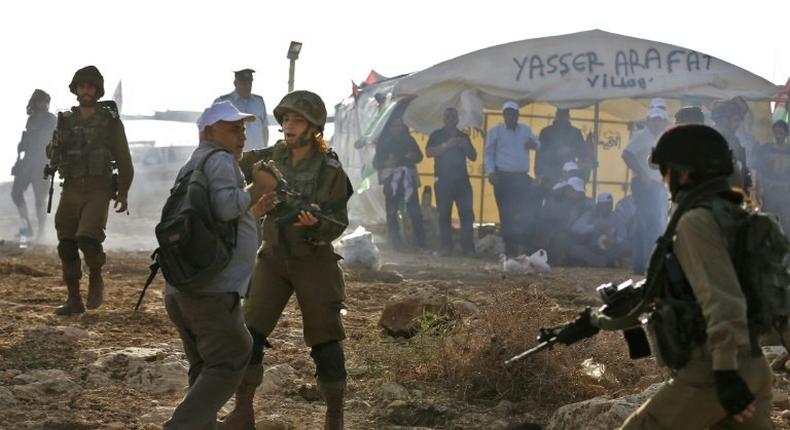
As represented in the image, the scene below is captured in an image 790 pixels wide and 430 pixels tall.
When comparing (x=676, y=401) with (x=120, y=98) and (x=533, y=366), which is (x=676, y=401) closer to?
(x=533, y=366)

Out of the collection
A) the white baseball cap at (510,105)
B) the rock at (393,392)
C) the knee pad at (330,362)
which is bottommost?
the rock at (393,392)

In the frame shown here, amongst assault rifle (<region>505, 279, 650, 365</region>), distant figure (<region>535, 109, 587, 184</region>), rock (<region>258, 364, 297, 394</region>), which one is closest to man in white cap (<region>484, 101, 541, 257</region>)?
distant figure (<region>535, 109, 587, 184</region>)

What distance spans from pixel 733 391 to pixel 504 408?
3020mm

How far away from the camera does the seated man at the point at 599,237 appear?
14.7m

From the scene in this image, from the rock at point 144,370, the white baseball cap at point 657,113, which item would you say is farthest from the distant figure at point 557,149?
the rock at point 144,370

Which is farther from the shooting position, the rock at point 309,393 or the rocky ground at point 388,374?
the rock at point 309,393

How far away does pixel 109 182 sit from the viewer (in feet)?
30.1

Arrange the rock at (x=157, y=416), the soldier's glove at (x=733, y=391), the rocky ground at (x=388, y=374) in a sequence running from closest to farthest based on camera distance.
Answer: the soldier's glove at (x=733, y=391), the rock at (x=157, y=416), the rocky ground at (x=388, y=374)

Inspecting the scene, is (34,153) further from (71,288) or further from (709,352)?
(709,352)

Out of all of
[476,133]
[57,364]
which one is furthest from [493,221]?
[57,364]

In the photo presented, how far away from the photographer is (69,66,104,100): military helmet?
8898 millimetres

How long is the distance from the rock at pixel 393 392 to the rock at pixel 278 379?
1.85 feet

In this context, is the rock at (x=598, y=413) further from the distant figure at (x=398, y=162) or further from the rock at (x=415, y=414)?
the distant figure at (x=398, y=162)

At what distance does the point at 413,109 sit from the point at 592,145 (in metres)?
2.53
